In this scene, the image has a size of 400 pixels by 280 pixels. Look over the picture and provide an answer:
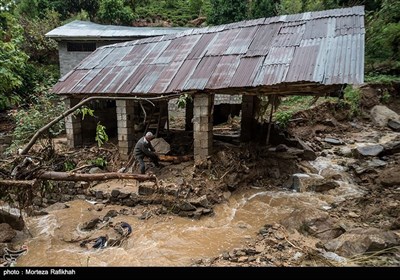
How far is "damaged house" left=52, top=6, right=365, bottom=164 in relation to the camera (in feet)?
24.7

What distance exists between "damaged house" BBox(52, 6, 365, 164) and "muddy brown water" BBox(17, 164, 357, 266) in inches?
88.9

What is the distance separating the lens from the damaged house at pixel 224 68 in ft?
24.7

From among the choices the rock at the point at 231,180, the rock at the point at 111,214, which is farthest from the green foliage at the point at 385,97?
the rock at the point at 111,214

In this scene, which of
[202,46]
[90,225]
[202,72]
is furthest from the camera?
[202,46]

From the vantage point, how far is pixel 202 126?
9008 millimetres

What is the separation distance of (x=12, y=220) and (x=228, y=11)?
18764 mm

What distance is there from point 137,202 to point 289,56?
629 cm

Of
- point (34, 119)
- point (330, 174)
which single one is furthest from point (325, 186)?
point (34, 119)

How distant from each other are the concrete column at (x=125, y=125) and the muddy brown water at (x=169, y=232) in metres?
2.66

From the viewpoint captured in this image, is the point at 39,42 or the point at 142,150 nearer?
the point at 142,150

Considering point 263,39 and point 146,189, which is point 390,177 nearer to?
point 263,39

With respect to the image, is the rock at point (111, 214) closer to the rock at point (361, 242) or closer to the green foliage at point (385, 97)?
the rock at point (361, 242)

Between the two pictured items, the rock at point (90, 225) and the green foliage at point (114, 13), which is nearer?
the rock at point (90, 225)

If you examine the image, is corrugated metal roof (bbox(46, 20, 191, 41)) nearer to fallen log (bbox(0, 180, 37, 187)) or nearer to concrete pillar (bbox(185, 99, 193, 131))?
concrete pillar (bbox(185, 99, 193, 131))
